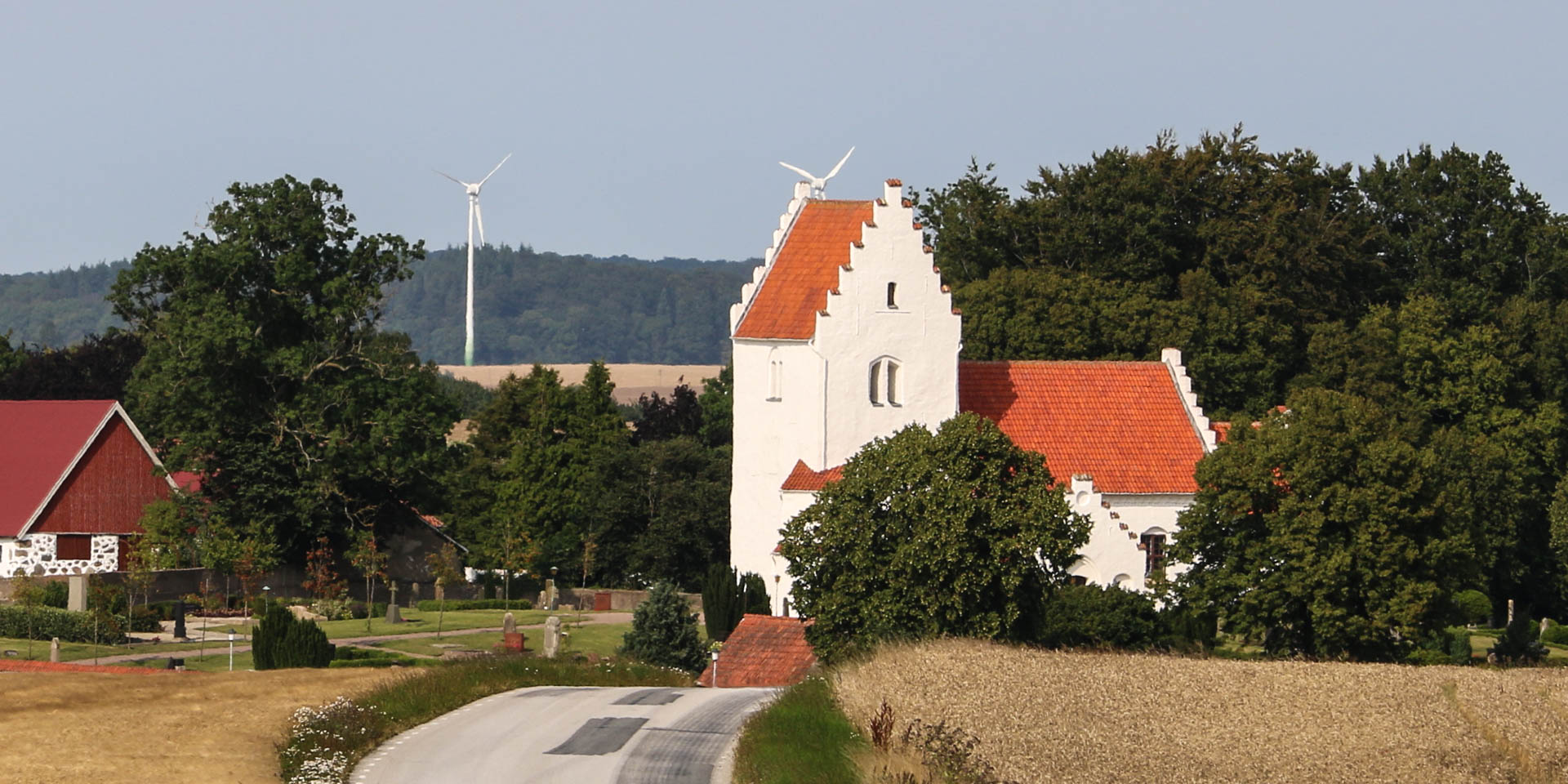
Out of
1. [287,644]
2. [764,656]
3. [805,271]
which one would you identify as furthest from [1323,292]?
[287,644]

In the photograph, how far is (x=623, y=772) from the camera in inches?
1256

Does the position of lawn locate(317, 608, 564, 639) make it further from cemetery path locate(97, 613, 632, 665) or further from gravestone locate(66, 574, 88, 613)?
gravestone locate(66, 574, 88, 613)

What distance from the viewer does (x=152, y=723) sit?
34094 millimetres

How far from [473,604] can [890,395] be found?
19.2 meters

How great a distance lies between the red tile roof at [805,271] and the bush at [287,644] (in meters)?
23.9

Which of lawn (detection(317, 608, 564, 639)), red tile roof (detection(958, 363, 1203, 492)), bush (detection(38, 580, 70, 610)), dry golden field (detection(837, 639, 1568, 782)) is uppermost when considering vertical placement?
red tile roof (detection(958, 363, 1203, 492))

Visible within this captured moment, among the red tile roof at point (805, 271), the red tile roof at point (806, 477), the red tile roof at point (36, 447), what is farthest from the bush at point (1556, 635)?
the red tile roof at point (36, 447)

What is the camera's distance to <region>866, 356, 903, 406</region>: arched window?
66438 millimetres

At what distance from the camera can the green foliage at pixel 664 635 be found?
5716cm

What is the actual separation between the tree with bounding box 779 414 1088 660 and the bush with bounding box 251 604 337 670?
442 inches

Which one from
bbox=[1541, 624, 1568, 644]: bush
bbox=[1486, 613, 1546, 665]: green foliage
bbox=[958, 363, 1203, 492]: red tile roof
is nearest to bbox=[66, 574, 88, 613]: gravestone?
bbox=[958, 363, 1203, 492]: red tile roof

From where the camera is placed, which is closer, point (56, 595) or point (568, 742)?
point (568, 742)

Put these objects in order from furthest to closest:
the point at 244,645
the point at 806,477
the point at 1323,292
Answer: the point at 1323,292, the point at 806,477, the point at 244,645

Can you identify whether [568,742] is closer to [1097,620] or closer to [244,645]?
[1097,620]
